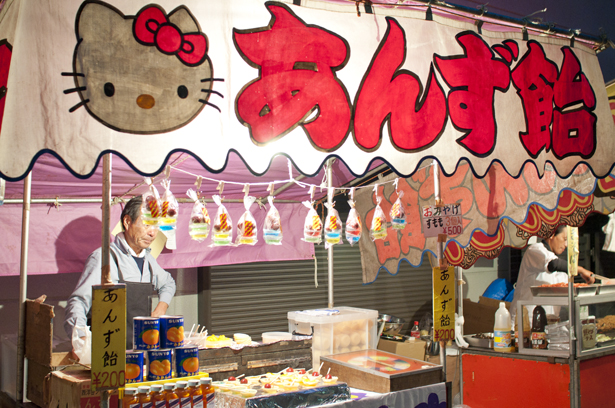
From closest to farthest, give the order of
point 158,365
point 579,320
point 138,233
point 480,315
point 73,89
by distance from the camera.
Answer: point 73,89
point 158,365
point 579,320
point 138,233
point 480,315

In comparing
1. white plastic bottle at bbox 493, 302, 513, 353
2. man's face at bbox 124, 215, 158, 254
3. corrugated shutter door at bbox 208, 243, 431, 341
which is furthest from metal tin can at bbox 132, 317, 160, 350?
corrugated shutter door at bbox 208, 243, 431, 341

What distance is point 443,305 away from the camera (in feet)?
10.8

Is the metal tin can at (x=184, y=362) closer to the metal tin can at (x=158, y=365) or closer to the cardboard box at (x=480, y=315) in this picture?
the metal tin can at (x=158, y=365)

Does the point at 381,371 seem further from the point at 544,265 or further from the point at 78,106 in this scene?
the point at 544,265

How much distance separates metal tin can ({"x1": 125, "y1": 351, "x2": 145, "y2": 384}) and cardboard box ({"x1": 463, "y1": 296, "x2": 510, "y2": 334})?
19.3ft

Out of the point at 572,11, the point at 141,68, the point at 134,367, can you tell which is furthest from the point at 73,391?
the point at 572,11

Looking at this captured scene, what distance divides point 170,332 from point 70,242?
2970mm

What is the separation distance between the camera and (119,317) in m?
2.26

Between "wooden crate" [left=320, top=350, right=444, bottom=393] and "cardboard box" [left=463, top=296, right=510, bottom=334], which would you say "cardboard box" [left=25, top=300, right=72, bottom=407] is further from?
"cardboard box" [left=463, top=296, right=510, bottom=334]

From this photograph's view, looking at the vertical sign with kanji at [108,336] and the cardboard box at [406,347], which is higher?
the vertical sign with kanji at [108,336]

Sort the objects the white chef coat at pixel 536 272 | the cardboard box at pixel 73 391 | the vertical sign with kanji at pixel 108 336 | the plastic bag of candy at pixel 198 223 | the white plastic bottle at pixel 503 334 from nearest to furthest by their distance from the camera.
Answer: the vertical sign with kanji at pixel 108 336 < the cardboard box at pixel 73 391 < the plastic bag of candy at pixel 198 223 < the white plastic bottle at pixel 503 334 < the white chef coat at pixel 536 272

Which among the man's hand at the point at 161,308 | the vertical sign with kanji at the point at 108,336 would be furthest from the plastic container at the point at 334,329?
the vertical sign with kanji at the point at 108,336

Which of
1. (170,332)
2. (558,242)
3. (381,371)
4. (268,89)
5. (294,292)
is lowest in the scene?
(381,371)

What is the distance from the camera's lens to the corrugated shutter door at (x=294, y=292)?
22.7ft
